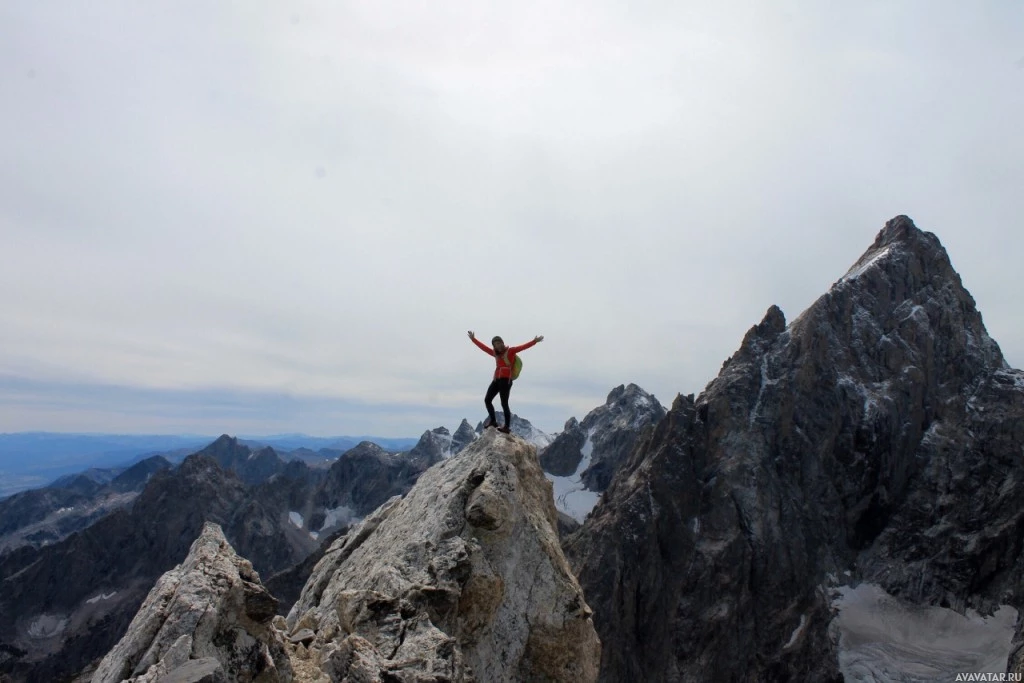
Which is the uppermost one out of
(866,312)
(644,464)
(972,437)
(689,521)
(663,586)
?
(866,312)

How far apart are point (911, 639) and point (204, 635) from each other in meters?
124

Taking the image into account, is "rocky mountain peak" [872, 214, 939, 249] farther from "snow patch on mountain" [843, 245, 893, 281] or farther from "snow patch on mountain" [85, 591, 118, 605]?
"snow patch on mountain" [85, 591, 118, 605]

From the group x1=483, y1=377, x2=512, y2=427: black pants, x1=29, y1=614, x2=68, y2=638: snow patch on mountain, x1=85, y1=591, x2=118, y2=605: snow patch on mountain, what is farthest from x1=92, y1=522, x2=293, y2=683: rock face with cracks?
x1=85, y1=591, x2=118, y2=605: snow patch on mountain

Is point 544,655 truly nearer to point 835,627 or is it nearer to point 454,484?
point 454,484

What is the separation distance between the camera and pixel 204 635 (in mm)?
7840

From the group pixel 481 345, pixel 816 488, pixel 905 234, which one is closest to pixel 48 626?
pixel 816 488

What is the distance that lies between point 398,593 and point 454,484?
10.3 feet

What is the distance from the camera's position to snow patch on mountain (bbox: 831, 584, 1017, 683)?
306ft

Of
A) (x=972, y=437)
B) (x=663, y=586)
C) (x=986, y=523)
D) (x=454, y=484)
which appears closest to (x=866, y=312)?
(x=972, y=437)

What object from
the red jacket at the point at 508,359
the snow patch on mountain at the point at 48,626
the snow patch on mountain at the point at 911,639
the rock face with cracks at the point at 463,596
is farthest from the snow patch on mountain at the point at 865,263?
the snow patch on mountain at the point at 48,626

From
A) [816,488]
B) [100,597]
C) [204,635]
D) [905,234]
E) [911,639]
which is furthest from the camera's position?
[100,597]

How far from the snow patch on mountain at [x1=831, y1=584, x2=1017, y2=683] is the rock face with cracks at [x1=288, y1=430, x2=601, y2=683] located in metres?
108

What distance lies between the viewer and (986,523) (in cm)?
10112

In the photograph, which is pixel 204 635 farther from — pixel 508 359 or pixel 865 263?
pixel 865 263
